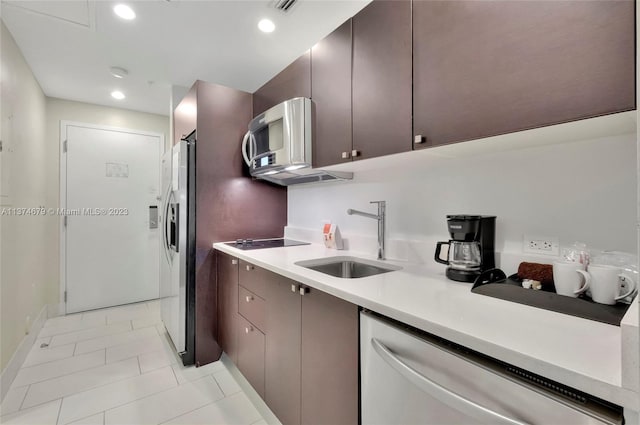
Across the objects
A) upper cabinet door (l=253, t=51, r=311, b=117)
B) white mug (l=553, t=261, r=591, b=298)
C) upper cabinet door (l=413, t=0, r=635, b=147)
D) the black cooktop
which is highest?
upper cabinet door (l=253, t=51, r=311, b=117)

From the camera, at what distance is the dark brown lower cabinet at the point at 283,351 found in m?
1.27

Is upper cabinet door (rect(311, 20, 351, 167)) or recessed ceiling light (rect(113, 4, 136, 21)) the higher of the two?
recessed ceiling light (rect(113, 4, 136, 21))

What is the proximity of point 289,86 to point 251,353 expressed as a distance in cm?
167

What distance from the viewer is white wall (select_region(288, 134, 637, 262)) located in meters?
0.94

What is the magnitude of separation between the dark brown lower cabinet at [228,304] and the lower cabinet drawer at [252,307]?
0.09 metres

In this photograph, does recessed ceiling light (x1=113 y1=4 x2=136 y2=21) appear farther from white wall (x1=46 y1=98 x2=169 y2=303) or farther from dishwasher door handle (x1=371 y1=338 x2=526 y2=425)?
dishwasher door handle (x1=371 y1=338 x2=526 y2=425)

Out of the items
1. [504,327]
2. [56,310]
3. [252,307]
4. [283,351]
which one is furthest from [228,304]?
[56,310]

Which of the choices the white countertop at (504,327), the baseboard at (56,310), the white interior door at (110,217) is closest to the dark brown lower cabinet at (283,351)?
the white countertop at (504,327)

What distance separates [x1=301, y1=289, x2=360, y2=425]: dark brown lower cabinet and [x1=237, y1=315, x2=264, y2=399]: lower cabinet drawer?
1.41 feet

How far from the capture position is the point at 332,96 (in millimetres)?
1557

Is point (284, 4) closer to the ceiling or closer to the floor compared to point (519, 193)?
closer to the ceiling

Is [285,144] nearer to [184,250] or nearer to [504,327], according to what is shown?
[184,250]

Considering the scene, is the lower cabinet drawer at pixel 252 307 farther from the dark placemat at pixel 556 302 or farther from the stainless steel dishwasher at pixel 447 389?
the dark placemat at pixel 556 302

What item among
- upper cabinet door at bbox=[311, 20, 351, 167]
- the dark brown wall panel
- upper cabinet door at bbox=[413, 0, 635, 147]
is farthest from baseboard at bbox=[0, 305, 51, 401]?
upper cabinet door at bbox=[413, 0, 635, 147]
